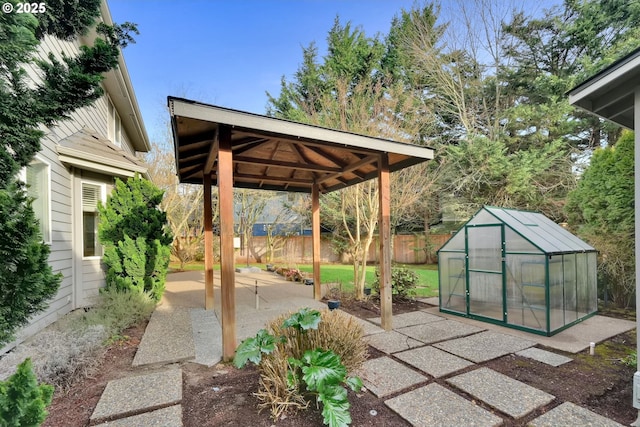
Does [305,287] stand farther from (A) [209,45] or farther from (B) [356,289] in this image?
(A) [209,45]

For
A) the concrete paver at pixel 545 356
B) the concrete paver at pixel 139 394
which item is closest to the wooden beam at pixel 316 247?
the concrete paver at pixel 139 394

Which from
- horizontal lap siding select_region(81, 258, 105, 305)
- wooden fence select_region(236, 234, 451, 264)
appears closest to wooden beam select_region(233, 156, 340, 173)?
horizontal lap siding select_region(81, 258, 105, 305)

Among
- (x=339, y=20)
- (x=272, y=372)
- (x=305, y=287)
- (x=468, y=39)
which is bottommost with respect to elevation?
(x=305, y=287)

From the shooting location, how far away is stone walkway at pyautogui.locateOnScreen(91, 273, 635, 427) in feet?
8.55

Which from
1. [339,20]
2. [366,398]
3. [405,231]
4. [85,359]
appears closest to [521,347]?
[366,398]

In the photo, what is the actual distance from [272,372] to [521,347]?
3.64 metres

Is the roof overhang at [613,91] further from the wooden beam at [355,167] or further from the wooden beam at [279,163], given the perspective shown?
the wooden beam at [279,163]

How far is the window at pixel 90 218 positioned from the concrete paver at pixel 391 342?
588 centimetres

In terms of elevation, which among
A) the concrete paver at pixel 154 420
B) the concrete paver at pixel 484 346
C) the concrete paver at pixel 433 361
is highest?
the concrete paver at pixel 154 420

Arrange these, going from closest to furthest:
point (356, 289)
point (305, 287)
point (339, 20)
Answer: point (356, 289)
point (305, 287)
point (339, 20)

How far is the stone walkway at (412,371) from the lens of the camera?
8.55ft

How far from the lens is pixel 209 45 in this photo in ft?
34.1

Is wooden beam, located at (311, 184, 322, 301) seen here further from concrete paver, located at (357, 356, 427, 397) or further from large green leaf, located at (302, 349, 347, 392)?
large green leaf, located at (302, 349, 347, 392)

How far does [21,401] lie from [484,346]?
4.82 m
